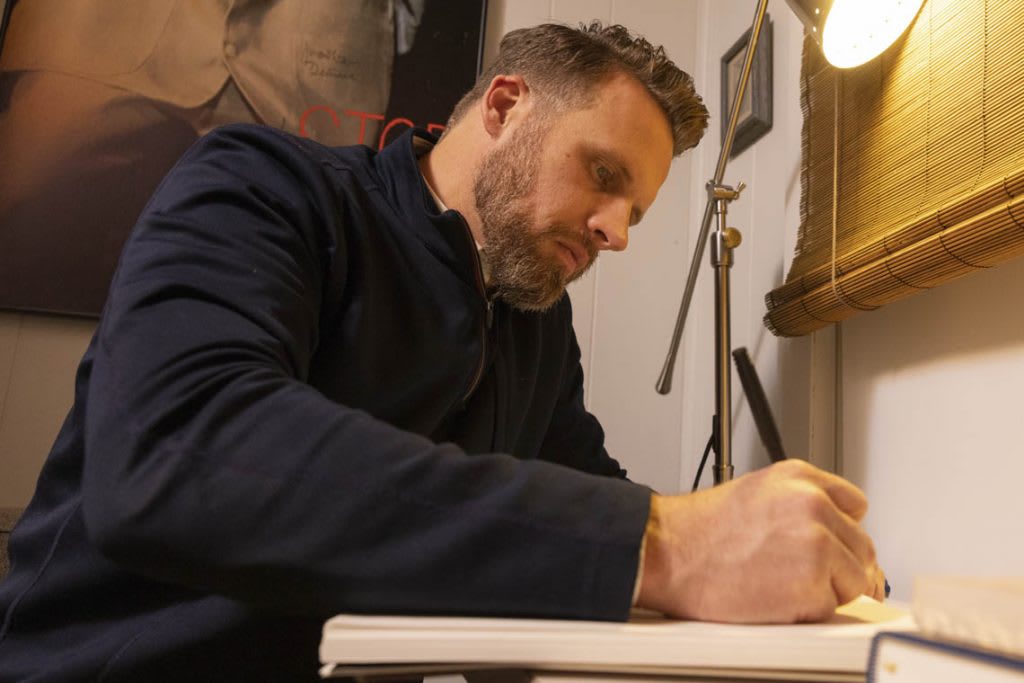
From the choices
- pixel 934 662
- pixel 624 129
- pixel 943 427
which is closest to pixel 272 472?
pixel 934 662

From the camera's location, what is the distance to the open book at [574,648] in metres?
0.35

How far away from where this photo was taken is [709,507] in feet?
1.52

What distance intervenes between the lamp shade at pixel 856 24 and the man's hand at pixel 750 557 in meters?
0.71

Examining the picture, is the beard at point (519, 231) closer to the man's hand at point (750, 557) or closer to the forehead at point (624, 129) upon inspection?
the forehead at point (624, 129)

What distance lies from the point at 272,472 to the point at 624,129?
68 centimetres

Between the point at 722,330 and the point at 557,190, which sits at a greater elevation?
the point at 557,190

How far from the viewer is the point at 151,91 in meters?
1.46

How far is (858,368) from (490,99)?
0.63 meters

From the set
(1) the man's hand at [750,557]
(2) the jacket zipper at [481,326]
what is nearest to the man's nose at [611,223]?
(2) the jacket zipper at [481,326]

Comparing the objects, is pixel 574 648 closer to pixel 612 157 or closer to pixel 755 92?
pixel 612 157

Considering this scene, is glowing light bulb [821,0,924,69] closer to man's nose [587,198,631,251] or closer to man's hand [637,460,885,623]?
man's nose [587,198,631,251]

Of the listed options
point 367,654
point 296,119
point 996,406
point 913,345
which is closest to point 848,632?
point 367,654

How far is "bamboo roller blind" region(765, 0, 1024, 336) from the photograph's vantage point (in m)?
0.79

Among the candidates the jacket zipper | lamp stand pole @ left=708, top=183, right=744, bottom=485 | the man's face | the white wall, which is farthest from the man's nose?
the white wall
